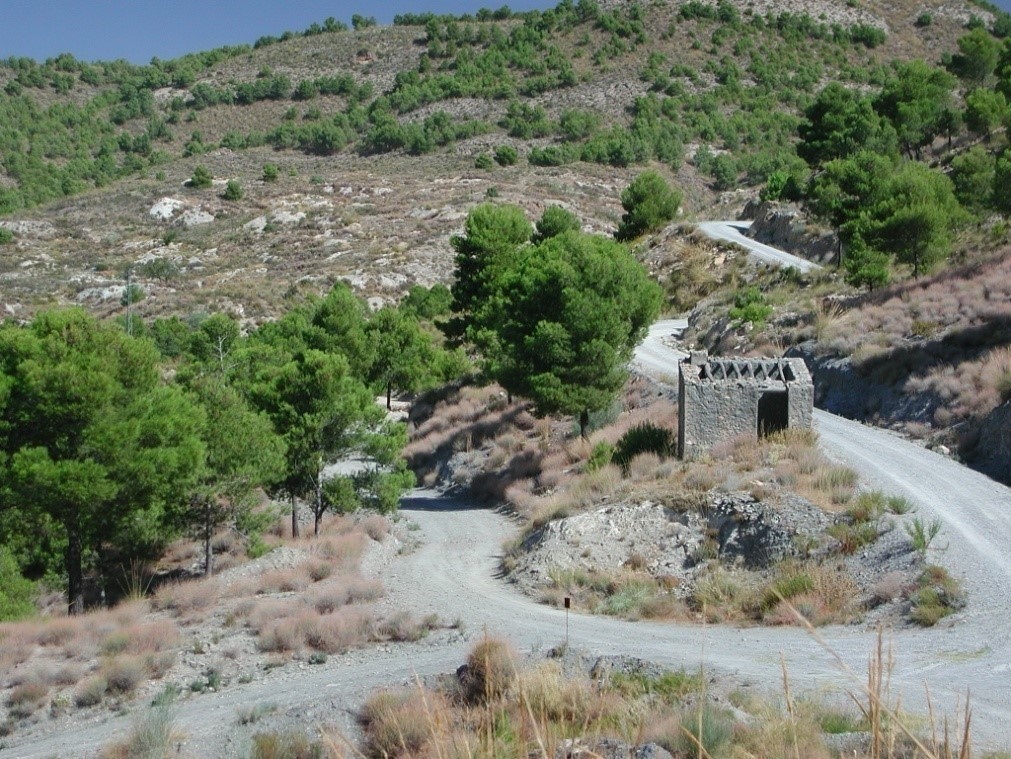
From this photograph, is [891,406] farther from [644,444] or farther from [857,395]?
[644,444]

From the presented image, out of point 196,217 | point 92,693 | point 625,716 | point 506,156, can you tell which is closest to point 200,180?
point 196,217

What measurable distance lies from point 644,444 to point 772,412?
3206 mm

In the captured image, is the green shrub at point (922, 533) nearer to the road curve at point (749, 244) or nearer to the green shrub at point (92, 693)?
the green shrub at point (92, 693)

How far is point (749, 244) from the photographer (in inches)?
1829

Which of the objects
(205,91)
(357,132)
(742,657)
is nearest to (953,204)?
(742,657)

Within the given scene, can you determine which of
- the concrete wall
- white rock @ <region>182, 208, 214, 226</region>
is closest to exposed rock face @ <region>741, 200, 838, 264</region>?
the concrete wall

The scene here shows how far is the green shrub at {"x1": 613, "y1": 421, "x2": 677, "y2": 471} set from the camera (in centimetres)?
2131

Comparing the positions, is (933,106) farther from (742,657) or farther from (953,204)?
(742,657)

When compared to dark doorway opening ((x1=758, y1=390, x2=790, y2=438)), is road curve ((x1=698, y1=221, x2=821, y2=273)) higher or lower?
higher

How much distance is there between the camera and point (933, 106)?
51.6 m

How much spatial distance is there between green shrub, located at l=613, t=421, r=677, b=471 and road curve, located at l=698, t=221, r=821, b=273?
66.7 ft

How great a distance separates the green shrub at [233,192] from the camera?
233 ft

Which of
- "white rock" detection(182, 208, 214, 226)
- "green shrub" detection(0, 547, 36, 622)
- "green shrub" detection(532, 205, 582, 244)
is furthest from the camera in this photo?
"white rock" detection(182, 208, 214, 226)

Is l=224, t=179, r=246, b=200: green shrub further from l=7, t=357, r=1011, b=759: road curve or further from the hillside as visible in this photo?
l=7, t=357, r=1011, b=759: road curve
